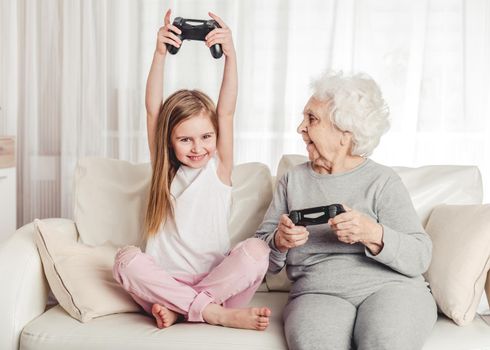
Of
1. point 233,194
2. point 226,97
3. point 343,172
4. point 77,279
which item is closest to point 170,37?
point 226,97

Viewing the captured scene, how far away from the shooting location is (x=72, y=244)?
229 cm

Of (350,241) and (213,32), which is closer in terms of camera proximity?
(350,241)

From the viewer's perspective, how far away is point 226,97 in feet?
7.63

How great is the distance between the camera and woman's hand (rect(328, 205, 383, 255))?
6.36ft

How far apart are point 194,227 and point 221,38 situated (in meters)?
0.60

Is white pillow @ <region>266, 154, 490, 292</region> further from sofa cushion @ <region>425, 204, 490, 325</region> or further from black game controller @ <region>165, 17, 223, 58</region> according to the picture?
black game controller @ <region>165, 17, 223, 58</region>

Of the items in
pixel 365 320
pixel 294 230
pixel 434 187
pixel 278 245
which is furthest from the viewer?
pixel 434 187

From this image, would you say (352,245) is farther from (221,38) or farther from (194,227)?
(221,38)

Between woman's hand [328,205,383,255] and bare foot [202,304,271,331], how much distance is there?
11.5 inches

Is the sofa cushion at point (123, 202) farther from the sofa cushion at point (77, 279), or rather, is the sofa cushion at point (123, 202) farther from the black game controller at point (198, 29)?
the black game controller at point (198, 29)

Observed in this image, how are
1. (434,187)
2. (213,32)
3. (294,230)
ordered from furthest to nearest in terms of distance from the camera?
(434,187)
(213,32)
(294,230)

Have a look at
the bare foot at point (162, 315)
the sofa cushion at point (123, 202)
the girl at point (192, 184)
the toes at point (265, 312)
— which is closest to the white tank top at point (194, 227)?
the girl at point (192, 184)

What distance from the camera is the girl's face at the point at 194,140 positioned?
2.29 m

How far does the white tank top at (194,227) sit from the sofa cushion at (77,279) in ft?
0.55
